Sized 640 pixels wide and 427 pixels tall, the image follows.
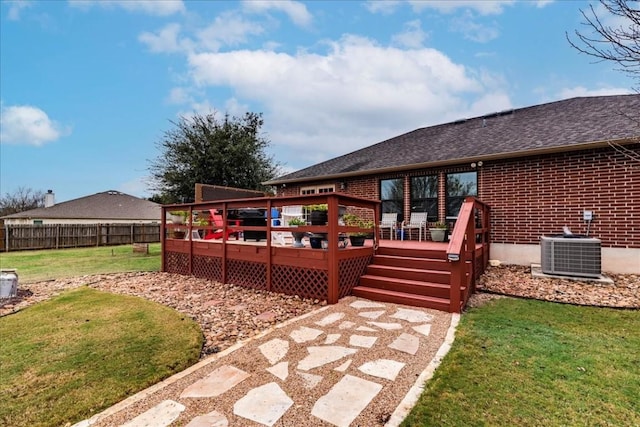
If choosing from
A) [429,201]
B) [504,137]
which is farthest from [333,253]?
[504,137]

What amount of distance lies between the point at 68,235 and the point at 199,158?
8873 mm

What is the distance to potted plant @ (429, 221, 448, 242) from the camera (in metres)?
7.66

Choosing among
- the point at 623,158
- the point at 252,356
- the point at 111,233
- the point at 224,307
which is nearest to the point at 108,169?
the point at 111,233

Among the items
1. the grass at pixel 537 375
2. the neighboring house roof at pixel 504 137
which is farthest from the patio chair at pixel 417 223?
the grass at pixel 537 375

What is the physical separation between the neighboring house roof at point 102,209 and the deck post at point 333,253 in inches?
1036

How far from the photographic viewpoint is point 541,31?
19.3ft

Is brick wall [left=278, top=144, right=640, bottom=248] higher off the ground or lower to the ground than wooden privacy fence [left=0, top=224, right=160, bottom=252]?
higher

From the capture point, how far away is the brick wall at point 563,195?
617cm

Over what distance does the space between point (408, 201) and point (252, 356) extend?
6.85 meters

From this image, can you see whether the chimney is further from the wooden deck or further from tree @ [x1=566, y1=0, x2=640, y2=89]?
tree @ [x1=566, y1=0, x2=640, y2=89]

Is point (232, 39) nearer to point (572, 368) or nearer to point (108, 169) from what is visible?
point (572, 368)

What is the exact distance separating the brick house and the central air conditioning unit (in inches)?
40.3

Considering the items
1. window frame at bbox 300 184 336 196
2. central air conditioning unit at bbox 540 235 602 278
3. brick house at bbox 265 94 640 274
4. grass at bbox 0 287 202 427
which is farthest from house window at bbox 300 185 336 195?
grass at bbox 0 287 202 427

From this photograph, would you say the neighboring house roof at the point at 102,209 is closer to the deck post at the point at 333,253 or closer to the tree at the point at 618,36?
the deck post at the point at 333,253
